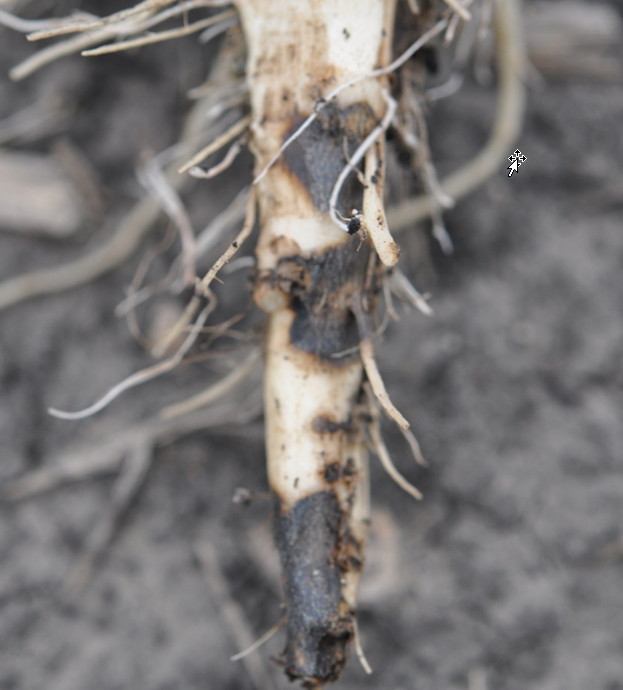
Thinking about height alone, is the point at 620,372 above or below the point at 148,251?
below

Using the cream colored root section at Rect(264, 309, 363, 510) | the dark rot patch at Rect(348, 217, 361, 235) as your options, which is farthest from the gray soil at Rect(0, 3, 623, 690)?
the dark rot patch at Rect(348, 217, 361, 235)

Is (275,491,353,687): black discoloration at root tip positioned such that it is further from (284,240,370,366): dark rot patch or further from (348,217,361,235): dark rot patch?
(348,217,361,235): dark rot patch

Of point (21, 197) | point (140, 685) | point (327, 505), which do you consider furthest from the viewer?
point (21, 197)

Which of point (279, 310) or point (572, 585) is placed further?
point (572, 585)

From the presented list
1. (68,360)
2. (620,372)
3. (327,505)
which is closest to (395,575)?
(327,505)

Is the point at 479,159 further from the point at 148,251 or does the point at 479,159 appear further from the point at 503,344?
the point at 148,251

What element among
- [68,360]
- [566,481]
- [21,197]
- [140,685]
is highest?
[21,197]

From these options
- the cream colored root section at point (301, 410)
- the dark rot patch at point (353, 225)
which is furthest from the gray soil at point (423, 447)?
the dark rot patch at point (353, 225)
